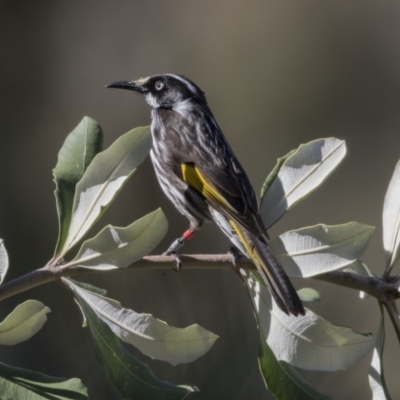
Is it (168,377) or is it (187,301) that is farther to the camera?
(187,301)

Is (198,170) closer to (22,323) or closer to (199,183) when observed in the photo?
(199,183)

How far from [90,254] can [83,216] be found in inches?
4.8

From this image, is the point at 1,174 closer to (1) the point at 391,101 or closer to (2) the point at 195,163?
(1) the point at 391,101

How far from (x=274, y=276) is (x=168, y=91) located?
4.84 ft

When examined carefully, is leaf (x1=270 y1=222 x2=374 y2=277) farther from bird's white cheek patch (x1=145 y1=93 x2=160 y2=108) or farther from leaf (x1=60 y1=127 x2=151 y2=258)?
bird's white cheek patch (x1=145 y1=93 x2=160 y2=108)

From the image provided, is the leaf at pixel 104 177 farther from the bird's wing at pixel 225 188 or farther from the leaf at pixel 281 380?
the bird's wing at pixel 225 188

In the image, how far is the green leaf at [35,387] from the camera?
129 cm

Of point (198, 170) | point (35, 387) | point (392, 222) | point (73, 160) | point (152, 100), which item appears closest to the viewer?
point (35, 387)

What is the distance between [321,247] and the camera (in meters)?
1.48

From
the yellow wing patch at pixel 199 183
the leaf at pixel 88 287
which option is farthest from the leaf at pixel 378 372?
the yellow wing patch at pixel 199 183

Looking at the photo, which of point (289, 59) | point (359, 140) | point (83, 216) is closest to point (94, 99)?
point (289, 59)

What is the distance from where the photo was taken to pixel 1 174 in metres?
5.51

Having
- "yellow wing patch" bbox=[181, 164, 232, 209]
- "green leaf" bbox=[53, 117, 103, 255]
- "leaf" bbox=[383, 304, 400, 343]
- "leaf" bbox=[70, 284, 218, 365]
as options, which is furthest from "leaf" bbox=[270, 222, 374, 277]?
"yellow wing patch" bbox=[181, 164, 232, 209]

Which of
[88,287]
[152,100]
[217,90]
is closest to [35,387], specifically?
[88,287]
